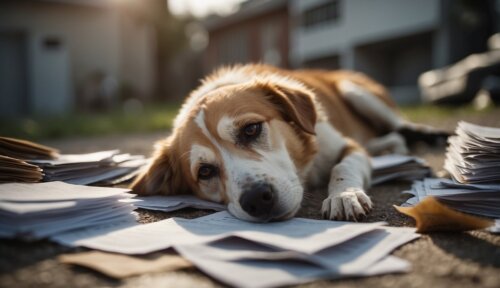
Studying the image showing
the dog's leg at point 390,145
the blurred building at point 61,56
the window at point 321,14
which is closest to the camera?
the dog's leg at point 390,145

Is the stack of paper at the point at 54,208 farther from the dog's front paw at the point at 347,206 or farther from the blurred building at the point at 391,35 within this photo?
the blurred building at the point at 391,35

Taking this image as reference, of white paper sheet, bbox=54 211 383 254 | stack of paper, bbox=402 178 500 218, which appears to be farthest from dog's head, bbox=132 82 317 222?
stack of paper, bbox=402 178 500 218

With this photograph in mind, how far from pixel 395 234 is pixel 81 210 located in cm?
128

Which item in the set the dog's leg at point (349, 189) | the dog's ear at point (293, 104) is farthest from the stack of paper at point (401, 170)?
the dog's ear at point (293, 104)

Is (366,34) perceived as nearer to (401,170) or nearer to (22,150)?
(401,170)

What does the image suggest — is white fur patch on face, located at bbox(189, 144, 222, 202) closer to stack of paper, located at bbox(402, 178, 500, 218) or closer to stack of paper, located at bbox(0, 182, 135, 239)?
stack of paper, located at bbox(0, 182, 135, 239)

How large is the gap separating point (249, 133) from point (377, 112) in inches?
93.4

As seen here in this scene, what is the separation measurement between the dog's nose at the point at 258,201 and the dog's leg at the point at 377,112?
2.65 meters

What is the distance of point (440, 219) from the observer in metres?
1.54

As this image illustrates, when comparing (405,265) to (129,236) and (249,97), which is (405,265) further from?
(249,97)

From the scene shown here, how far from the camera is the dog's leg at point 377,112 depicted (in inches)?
162

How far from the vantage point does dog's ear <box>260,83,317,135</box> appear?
249 centimetres

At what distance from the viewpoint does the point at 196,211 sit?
86.3 inches

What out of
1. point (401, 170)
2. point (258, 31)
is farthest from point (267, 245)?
point (258, 31)
